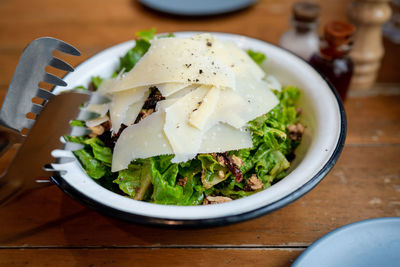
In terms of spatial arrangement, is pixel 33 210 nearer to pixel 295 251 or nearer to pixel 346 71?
pixel 295 251

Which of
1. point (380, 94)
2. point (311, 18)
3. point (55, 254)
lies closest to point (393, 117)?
point (380, 94)

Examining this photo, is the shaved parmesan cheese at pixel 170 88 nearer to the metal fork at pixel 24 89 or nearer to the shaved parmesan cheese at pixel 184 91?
the shaved parmesan cheese at pixel 184 91

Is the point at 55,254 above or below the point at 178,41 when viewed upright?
below

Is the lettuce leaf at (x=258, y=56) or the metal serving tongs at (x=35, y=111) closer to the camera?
the metal serving tongs at (x=35, y=111)

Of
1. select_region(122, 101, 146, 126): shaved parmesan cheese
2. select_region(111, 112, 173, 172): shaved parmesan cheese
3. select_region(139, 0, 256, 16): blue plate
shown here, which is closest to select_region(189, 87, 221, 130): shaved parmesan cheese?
select_region(111, 112, 173, 172): shaved parmesan cheese

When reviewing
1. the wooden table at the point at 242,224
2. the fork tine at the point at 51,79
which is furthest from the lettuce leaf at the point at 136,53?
the wooden table at the point at 242,224

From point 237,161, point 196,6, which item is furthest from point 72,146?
point 196,6
